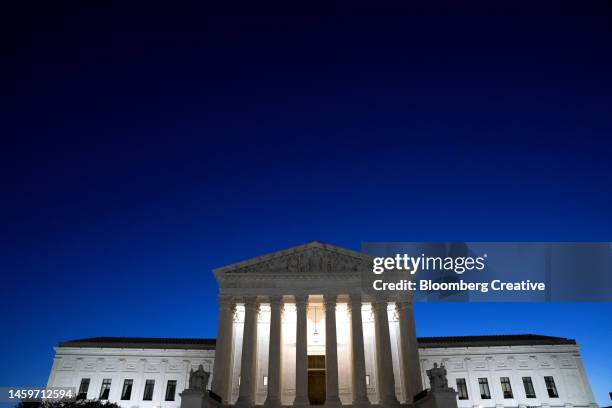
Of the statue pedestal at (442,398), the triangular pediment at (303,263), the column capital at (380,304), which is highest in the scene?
the triangular pediment at (303,263)

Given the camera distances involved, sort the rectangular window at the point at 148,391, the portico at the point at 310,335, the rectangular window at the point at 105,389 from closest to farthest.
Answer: the portico at the point at 310,335, the rectangular window at the point at 105,389, the rectangular window at the point at 148,391

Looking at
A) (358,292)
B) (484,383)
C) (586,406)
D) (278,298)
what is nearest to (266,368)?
(278,298)

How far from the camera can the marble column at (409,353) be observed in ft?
109

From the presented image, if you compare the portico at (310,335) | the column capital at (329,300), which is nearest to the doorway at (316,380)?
the portico at (310,335)

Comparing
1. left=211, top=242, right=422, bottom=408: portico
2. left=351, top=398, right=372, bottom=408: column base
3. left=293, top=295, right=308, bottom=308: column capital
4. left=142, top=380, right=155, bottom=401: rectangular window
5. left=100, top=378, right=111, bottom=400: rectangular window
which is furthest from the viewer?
left=142, top=380, right=155, bottom=401: rectangular window

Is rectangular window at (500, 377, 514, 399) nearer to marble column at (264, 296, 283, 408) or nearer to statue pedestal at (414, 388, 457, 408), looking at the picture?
statue pedestal at (414, 388, 457, 408)

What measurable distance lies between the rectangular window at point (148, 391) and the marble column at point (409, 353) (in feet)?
80.5

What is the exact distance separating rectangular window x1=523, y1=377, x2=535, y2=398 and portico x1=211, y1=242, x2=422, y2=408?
1606 centimetres

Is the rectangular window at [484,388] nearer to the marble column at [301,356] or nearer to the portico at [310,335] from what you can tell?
the portico at [310,335]

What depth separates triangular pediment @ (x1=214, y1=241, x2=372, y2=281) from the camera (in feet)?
122

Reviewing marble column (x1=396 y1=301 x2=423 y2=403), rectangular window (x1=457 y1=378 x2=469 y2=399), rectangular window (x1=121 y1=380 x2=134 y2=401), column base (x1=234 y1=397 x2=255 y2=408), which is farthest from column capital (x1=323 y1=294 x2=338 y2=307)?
rectangular window (x1=121 y1=380 x2=134 y2=401)

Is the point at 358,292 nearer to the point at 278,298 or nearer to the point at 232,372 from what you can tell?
the point at 278,298

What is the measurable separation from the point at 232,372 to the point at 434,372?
16.0 metres

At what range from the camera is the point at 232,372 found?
3603cm
